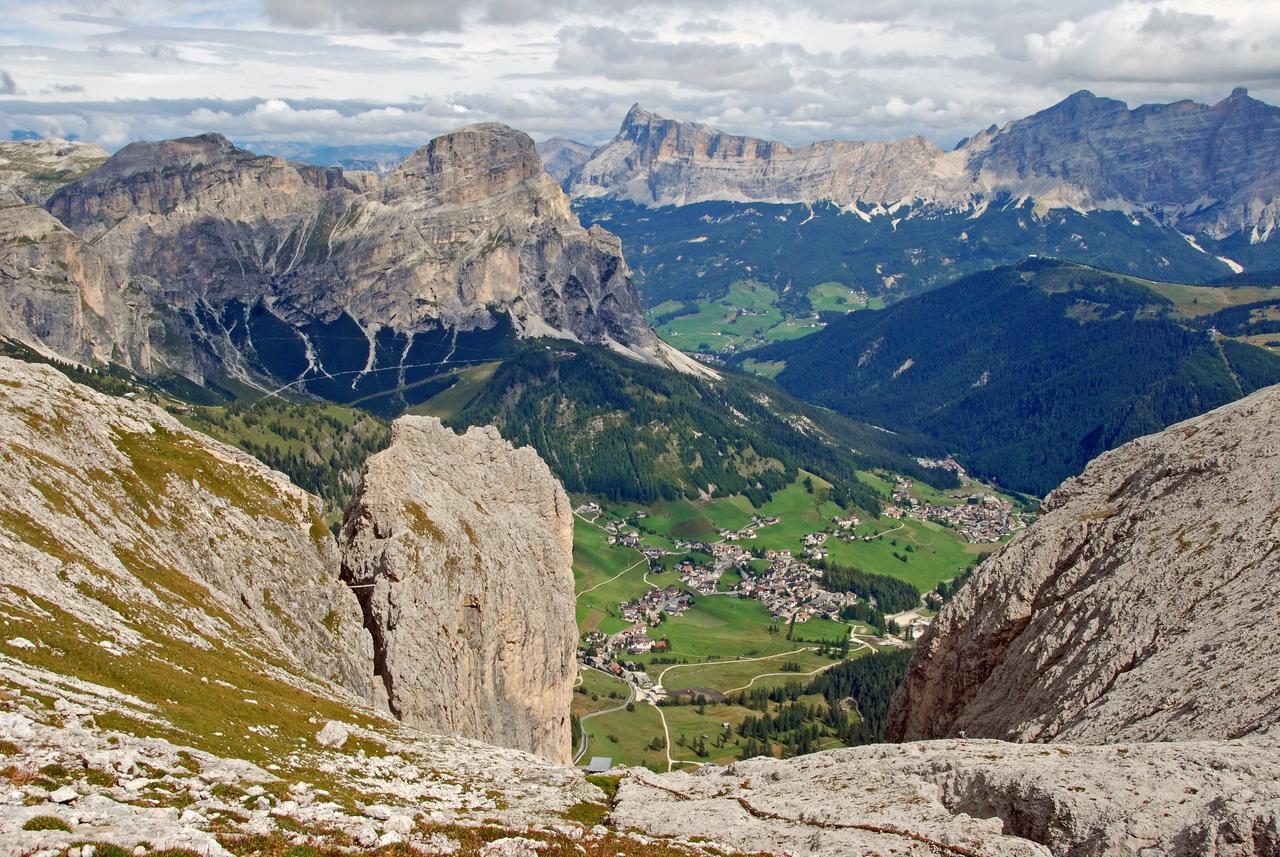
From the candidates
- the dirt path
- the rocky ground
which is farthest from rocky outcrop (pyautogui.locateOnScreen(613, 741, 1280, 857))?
the dirt path

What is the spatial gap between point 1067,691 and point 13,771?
53.1 m

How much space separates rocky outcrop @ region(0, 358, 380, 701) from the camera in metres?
53.5

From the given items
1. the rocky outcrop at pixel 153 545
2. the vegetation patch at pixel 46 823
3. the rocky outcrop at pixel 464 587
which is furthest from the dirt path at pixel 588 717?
the vegetation patch at pixel 46 823

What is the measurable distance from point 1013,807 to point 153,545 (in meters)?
55.2

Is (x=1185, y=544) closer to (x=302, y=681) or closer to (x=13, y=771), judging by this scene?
(x=302, y=681)

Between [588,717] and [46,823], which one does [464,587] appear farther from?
[588,717]

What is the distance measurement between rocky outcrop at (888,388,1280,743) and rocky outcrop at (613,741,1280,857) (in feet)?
22.5

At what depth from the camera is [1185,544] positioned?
2520 inches

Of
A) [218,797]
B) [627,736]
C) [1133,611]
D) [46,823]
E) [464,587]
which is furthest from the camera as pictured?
[627,736]

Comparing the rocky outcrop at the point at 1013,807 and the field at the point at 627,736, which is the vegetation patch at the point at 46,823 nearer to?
the rocky outcrop at the point at 1013,807

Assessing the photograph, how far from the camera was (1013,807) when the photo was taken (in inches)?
1635

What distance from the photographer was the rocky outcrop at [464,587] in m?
81.3

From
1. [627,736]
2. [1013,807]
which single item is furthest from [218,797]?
[627,736]

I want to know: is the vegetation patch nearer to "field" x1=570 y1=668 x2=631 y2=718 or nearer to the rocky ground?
the rocky ground
